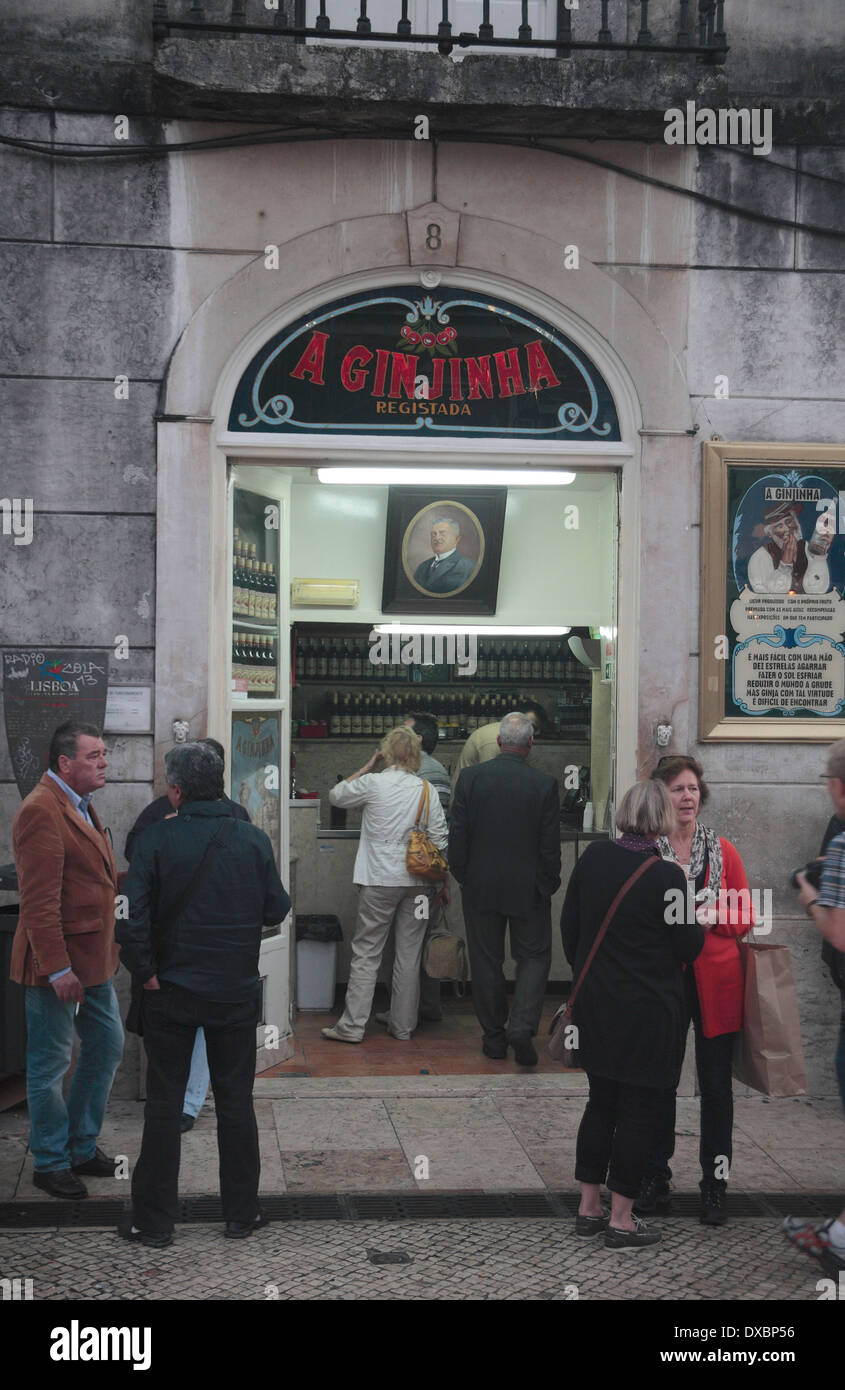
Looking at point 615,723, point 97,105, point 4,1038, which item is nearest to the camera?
point 4,1038

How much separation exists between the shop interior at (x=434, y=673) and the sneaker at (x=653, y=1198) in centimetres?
311

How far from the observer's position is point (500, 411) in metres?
7.62

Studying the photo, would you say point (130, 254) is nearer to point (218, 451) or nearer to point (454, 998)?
point (218, 451)

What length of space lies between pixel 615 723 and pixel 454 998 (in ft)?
9.13

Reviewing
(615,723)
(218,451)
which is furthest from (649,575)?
(218,451)

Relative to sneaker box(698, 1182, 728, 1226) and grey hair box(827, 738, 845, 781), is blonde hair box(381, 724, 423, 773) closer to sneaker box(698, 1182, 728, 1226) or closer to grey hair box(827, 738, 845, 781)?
sneaker box(698, 1182, 728, 1226)

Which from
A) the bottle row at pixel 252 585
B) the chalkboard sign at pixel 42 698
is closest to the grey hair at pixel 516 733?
the bottle row at pixel 252 585

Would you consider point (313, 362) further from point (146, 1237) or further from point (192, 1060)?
point (146, 1237)

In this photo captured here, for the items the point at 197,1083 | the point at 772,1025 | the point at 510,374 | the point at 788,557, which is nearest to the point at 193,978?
the point at 197,1083

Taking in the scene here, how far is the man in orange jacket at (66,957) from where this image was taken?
Result: 18.4ft

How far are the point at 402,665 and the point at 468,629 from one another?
657 mm

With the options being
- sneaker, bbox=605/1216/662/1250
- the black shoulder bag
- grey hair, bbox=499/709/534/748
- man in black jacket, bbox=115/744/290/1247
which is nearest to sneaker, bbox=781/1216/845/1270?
sneaker, bbox=605/1216/662/1250

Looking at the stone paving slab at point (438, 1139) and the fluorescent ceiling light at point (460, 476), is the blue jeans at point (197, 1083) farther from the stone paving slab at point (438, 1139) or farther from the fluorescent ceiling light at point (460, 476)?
the fluorescent ceiling light at point (460, 476)
